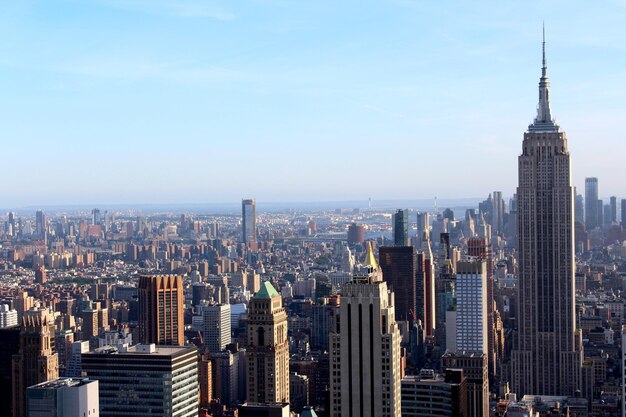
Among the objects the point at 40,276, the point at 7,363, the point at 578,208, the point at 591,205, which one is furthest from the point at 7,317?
the point at 591,205

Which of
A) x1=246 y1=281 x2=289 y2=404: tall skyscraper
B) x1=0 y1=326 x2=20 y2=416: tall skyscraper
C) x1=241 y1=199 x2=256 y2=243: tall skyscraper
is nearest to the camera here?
x1=0 y1=326 x2=20 y2=416: tall skyscraper

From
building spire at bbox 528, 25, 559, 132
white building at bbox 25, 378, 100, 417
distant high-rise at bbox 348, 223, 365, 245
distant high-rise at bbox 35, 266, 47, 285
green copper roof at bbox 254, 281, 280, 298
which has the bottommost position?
distant high-rise at bbox 35, 266, 47, 285

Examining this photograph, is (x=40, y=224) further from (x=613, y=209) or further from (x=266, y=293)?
(x=266, y=293)

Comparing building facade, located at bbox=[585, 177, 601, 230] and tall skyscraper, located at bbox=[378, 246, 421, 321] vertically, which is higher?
building facade, located at bbox=[585, 177, 601, 230]

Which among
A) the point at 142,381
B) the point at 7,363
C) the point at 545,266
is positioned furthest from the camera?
the point at 545,266

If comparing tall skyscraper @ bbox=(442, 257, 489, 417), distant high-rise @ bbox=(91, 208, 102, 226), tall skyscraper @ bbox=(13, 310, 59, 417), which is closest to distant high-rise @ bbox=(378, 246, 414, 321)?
tall skyscraper @ bbox=(442, 257, 489, 417)

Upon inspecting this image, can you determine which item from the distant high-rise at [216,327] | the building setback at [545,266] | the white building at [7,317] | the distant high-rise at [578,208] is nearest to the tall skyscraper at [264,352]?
the white building at [7,317]

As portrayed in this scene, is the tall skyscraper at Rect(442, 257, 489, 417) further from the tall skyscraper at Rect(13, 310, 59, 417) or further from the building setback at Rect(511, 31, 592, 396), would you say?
the tall skyscraper at Rect(13, 310, 59, 417)

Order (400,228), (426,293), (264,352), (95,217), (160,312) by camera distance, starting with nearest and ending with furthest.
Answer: (264,352) < (160,312) < (426,293) < (400,228) < (95,217)

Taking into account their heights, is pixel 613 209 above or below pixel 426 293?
above
